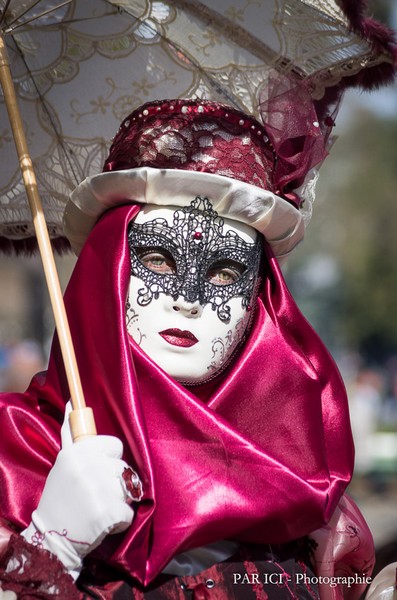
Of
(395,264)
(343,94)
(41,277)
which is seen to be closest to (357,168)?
(395,264)

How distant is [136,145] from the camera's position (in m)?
2.74

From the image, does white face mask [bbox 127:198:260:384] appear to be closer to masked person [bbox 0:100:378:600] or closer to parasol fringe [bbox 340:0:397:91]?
masked person [bbox 0:100:378:600]

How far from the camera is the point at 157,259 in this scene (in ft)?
8.68

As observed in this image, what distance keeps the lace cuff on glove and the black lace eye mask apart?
76cm

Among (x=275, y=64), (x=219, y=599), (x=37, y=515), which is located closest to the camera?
(x=37, y=515)

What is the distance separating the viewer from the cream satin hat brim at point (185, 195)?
2604 mm

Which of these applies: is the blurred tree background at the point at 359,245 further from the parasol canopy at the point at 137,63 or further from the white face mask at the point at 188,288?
the white face mask at the point at 188,288

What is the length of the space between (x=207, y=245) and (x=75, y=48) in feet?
3.17

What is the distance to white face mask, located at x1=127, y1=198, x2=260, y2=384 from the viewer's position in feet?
8.45

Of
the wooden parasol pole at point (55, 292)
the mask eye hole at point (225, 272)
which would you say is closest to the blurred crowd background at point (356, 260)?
the mask eye hole at point (225, 272)

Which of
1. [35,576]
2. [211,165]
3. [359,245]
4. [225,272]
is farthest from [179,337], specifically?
[359,245]

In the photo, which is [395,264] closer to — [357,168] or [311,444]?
[357,168]

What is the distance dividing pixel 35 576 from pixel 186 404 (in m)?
0.61

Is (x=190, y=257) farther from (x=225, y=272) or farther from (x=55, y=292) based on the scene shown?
(x=55, y=292)
